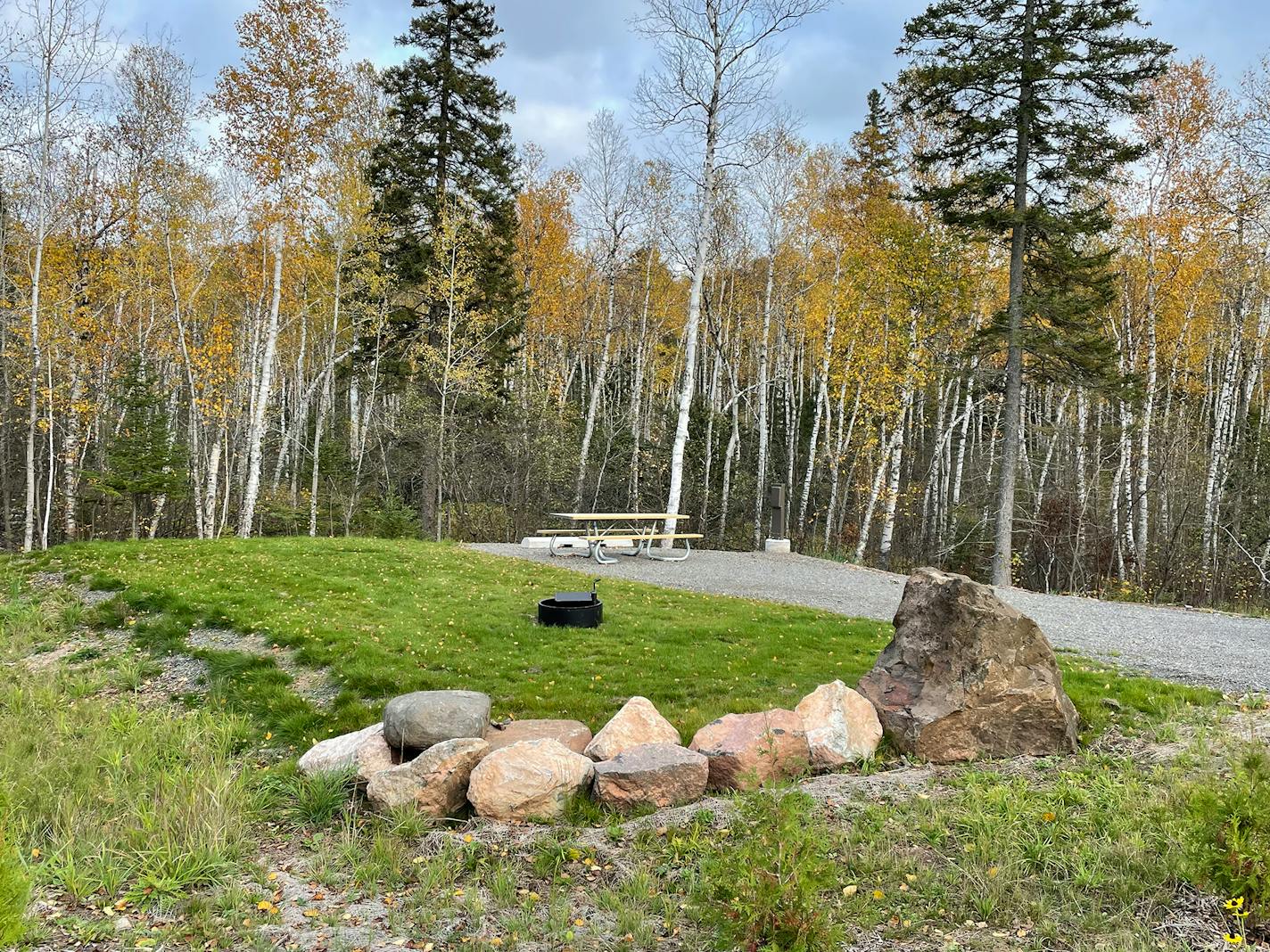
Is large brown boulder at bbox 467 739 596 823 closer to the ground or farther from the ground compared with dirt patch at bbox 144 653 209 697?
farther from the ground

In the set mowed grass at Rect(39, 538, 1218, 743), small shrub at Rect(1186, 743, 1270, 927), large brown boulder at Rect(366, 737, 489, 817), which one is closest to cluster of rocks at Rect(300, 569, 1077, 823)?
large brown boulder at Rect(366, 737, 489, 817)

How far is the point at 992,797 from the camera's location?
360 centimetres

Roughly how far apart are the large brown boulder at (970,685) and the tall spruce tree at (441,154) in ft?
47.7

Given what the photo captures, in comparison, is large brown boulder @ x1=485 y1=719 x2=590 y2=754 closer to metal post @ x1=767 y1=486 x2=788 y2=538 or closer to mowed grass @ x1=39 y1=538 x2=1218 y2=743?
mowed grass @ x1=39 y1=538 x2=1218 y2=743

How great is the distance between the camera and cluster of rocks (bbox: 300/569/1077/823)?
4020 millimetres

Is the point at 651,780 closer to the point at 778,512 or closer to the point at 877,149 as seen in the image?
the point at 778,512

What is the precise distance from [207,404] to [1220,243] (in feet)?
74.2

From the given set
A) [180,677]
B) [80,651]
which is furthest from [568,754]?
[80,651]

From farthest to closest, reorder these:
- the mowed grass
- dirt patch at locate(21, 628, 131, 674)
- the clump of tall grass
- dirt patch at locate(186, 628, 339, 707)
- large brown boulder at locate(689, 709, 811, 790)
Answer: dirt patch at locate(21, 628, 131, 674) < dirt patch at locate(186, 628, 339, 707) < the mowed grass < large brown boulder at locate(689, 709, 811, 790) < the clump of tall grass

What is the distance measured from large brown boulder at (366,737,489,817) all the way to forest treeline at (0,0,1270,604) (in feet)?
32.5

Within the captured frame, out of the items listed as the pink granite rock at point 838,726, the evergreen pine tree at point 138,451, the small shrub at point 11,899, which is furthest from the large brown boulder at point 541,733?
the evergreen pine tree at point 138,451

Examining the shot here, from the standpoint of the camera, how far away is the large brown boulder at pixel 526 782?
3.95m

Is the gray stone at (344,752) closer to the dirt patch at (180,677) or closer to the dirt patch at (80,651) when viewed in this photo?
the dirt patch at (180,677)

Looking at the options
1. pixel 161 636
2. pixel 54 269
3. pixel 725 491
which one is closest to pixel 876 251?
pixel 725 491
